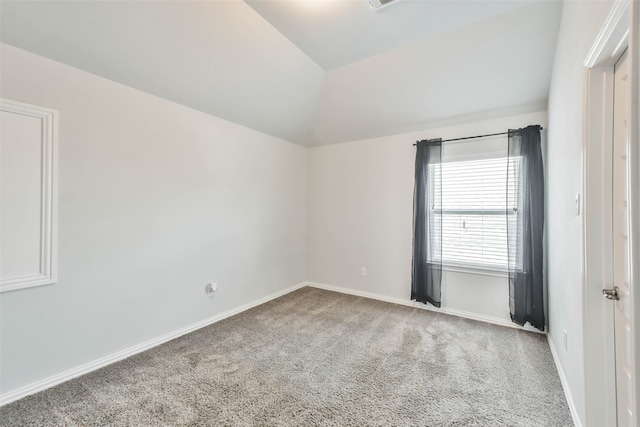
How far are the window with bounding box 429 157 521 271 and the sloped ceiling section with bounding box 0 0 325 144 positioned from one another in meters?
2.02

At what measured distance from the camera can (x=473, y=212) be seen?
3.13m

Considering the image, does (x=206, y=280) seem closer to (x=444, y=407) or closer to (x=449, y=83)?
(x=444, y=407)

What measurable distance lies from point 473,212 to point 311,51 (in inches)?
99.5

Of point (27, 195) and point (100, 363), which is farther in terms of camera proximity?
point (100, 363)

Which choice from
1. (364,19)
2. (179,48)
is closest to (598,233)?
(364,19)

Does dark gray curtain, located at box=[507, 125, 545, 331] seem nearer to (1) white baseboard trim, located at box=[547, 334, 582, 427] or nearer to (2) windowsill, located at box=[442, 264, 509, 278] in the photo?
(2) windowsill, located at box=[442, 264, 509, 278]

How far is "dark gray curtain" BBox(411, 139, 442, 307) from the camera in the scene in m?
3.26

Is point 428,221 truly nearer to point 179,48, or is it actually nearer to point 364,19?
point 364,19

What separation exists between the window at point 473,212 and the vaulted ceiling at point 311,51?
62 centimetres

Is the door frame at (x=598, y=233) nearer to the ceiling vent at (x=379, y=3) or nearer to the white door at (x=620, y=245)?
the white door at (x=620, y=245)

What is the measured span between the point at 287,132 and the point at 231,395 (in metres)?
3.12

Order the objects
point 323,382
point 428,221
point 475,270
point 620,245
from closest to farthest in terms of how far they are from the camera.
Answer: point 620,245 → point 323,382 → point 475,270 → point 428,221

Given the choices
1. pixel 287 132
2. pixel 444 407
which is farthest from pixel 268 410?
pixel 287 132

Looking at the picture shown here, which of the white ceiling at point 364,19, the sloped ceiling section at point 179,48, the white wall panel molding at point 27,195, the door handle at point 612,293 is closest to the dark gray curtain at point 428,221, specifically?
the white ceiling at point 364,19
